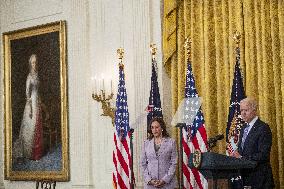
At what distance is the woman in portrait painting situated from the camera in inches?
386

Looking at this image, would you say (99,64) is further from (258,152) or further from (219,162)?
(219,162)

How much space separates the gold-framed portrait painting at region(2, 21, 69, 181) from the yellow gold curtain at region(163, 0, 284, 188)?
8.20ft

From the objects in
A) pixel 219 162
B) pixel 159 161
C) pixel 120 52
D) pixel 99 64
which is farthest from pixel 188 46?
pixel 219 162

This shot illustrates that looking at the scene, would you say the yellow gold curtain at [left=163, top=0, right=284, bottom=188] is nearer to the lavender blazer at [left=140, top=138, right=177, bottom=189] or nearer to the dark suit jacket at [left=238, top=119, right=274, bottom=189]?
the lavender blazer at [left=140, top=138, right=177, bottom=189]

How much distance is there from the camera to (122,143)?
304 inches

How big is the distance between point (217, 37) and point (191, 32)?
50 centimetres

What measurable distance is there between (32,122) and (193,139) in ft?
13.4

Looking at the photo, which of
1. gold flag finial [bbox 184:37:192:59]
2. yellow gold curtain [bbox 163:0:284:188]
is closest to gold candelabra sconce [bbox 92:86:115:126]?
yellow gold curtain [bbox 163:0:284:188]

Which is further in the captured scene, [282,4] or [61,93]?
[61,93]

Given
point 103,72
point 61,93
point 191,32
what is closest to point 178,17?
point 191,32

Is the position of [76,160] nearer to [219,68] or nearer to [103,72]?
[103,72]

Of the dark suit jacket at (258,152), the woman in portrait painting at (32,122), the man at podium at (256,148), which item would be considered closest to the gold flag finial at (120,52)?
the woman in portrait painting at (32,122)

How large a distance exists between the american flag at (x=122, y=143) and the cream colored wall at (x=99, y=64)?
1.52 feet

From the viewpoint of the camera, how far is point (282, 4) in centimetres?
699
